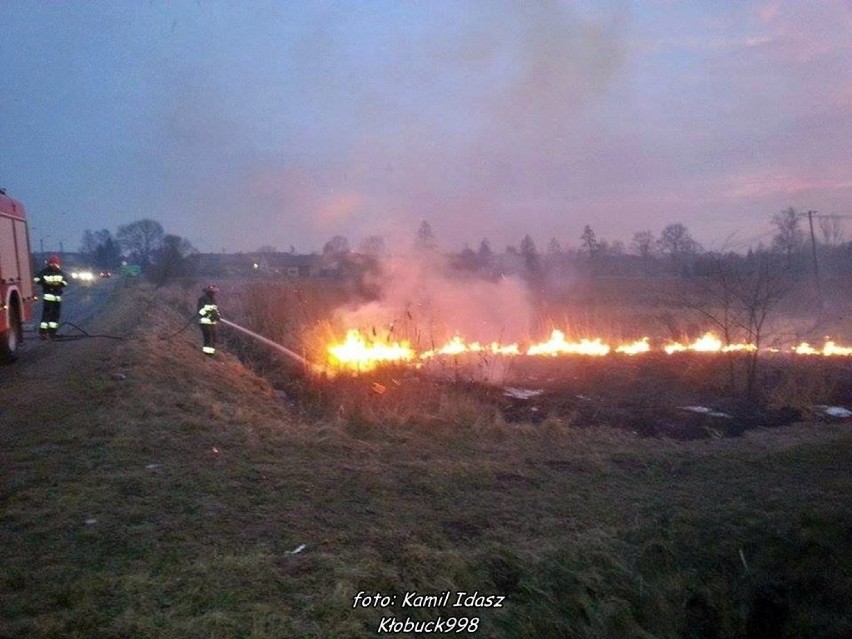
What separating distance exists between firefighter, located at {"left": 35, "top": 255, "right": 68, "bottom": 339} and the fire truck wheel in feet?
4.62

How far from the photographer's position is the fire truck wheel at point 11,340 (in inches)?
517

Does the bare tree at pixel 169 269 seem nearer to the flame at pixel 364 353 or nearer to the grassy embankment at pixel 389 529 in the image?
the flame at pixel 364 353

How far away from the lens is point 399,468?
7555mm

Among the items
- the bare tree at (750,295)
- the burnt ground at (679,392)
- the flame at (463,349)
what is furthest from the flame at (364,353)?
the bare tree at (750,295)

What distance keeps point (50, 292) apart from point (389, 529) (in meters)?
12.6

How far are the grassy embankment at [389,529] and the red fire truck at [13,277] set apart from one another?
15.2 ft

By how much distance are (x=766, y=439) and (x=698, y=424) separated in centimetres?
107

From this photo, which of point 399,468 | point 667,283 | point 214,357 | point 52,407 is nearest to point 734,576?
point 399,468

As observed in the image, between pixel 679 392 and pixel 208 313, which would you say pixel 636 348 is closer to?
pixel 679 392

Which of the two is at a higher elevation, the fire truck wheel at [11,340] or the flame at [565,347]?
the fire truck wheel at [11,340]

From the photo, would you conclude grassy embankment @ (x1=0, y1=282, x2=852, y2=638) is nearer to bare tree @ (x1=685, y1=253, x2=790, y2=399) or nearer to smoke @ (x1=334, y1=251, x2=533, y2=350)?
bare tree @ (x1=685, y1=253, x2=790, y2=399)

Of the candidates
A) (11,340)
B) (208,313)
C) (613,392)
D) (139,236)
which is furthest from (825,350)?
(139,236)

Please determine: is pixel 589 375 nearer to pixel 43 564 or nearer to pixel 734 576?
pixel 734 576

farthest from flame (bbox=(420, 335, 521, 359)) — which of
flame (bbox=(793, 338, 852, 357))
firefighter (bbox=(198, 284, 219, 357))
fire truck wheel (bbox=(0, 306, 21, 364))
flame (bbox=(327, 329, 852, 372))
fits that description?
fire truck wheel (bbox=(0, 306, 21, 364))
